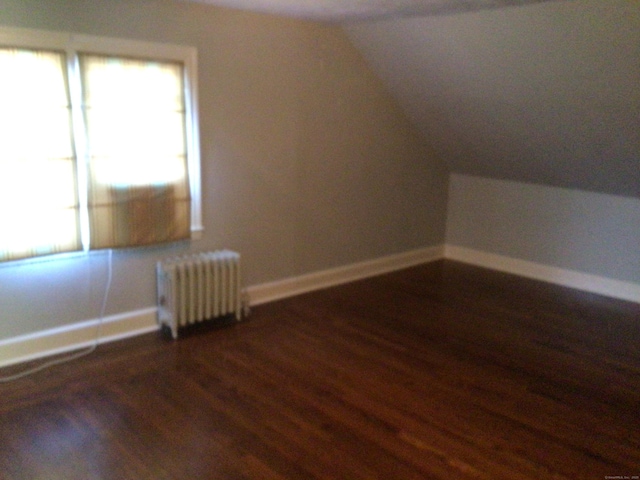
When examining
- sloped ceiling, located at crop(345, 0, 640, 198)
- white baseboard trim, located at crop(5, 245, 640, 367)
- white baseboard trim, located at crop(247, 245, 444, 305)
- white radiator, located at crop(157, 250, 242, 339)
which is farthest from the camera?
white baseboard trim, located at crop(247, 245, 444, 305)

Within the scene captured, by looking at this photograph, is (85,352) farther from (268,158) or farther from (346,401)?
(268,158)

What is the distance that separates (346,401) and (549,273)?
3.38m

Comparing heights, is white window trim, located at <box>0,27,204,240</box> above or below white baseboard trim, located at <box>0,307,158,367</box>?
above

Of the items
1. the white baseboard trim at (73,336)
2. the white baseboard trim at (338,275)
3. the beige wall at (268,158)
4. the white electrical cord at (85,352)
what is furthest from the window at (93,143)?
the white baseboard trim at (338,275)

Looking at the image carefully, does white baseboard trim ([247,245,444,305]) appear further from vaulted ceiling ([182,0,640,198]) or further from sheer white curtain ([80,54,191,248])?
vaulted ceiling ([182,0,640,198])

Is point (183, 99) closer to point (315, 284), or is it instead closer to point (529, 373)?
point (315, 284)

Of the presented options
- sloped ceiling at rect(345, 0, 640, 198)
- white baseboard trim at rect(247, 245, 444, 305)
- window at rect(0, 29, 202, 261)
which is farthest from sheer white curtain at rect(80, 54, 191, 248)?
sloped ceiling at rect(345, 0, 640, 198)

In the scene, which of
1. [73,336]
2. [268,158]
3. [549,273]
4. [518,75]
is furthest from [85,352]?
[549,273]

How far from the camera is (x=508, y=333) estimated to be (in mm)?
4340

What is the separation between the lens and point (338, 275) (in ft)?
17.8

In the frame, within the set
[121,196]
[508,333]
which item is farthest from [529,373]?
[121,196]

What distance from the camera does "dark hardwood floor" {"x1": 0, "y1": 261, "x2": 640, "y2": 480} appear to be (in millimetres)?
2678

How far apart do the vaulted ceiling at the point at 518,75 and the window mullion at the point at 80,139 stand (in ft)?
3.89

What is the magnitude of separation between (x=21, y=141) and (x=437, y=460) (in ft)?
9.86
